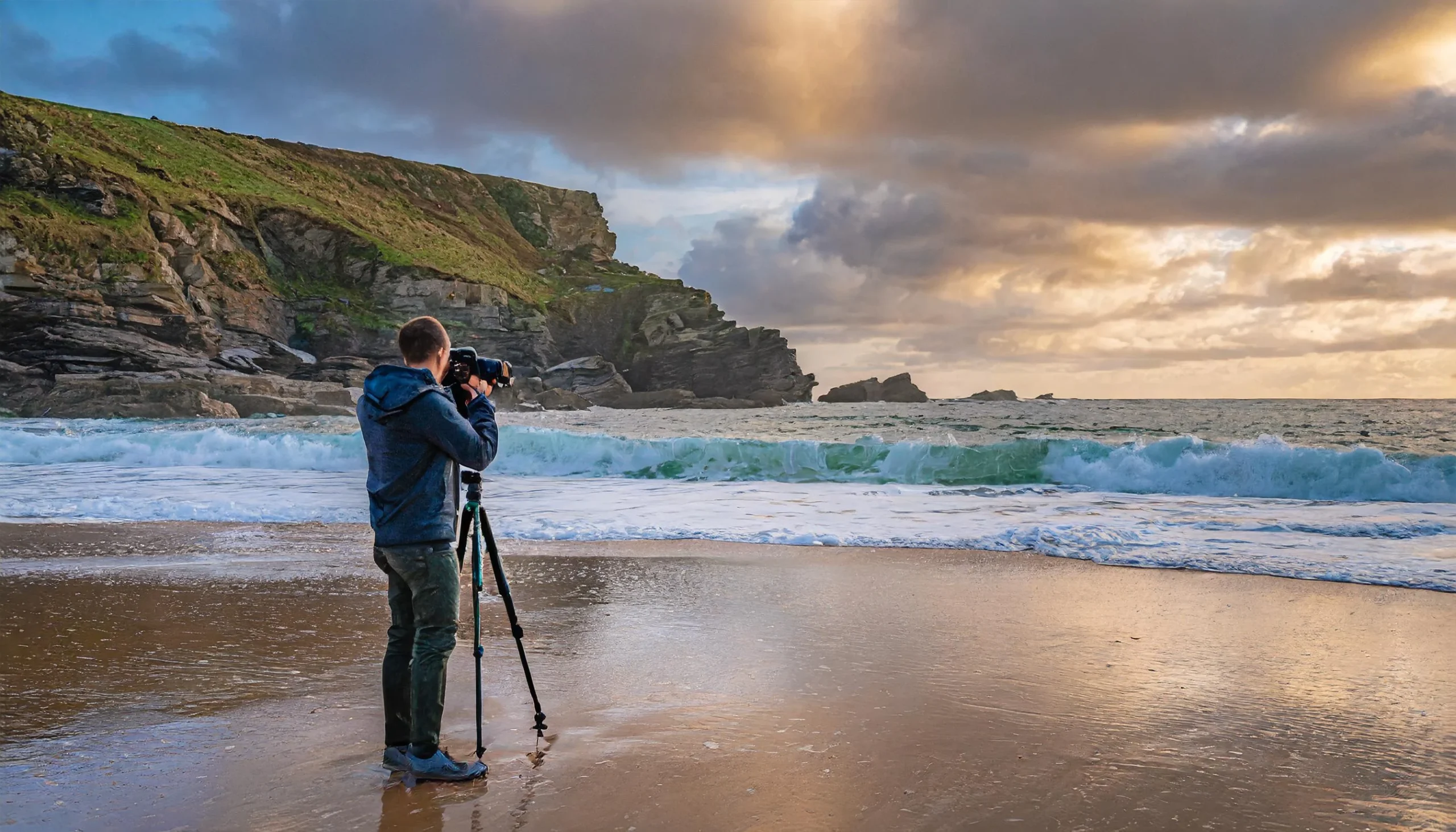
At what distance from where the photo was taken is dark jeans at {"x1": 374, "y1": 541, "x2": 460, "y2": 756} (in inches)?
123

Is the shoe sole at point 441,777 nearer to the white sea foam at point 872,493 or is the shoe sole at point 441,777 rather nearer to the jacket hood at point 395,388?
the jacket hood at point 395,388

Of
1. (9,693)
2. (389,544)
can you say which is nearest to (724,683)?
(389,544)

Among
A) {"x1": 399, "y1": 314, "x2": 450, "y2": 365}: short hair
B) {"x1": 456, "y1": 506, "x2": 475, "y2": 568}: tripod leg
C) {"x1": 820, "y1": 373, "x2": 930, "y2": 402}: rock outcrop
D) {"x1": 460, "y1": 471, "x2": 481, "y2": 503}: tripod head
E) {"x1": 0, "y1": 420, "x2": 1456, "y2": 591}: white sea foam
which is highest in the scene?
{"x1": 820, "y1": 373, "x2": 930, "y2": 402}: rock outcrop

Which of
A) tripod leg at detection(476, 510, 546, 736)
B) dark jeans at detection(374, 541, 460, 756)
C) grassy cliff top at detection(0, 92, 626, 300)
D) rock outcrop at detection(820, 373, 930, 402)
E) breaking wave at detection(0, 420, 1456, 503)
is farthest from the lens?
rock outcrop at detection(820, 373, 930, 402)

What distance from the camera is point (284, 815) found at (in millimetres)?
2846

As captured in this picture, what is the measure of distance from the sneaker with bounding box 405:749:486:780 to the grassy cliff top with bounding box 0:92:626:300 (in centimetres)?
5533

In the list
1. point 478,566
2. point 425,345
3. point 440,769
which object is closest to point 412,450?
point 425,345

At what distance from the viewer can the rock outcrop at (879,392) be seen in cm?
10075

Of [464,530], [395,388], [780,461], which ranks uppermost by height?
[395,388]

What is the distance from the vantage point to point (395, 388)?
3043 millimetres

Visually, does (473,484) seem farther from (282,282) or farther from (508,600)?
(282,282)

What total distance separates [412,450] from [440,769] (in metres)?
1.12

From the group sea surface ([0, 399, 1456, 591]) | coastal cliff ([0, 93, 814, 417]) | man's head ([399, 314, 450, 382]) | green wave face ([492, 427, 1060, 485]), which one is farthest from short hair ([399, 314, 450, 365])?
coastal cliff ([0, 93, 814, 417])

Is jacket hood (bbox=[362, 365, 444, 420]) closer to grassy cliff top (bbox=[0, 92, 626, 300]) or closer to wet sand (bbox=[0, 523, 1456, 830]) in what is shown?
wet sand (bbox=[0, 523, 1456, 830])
